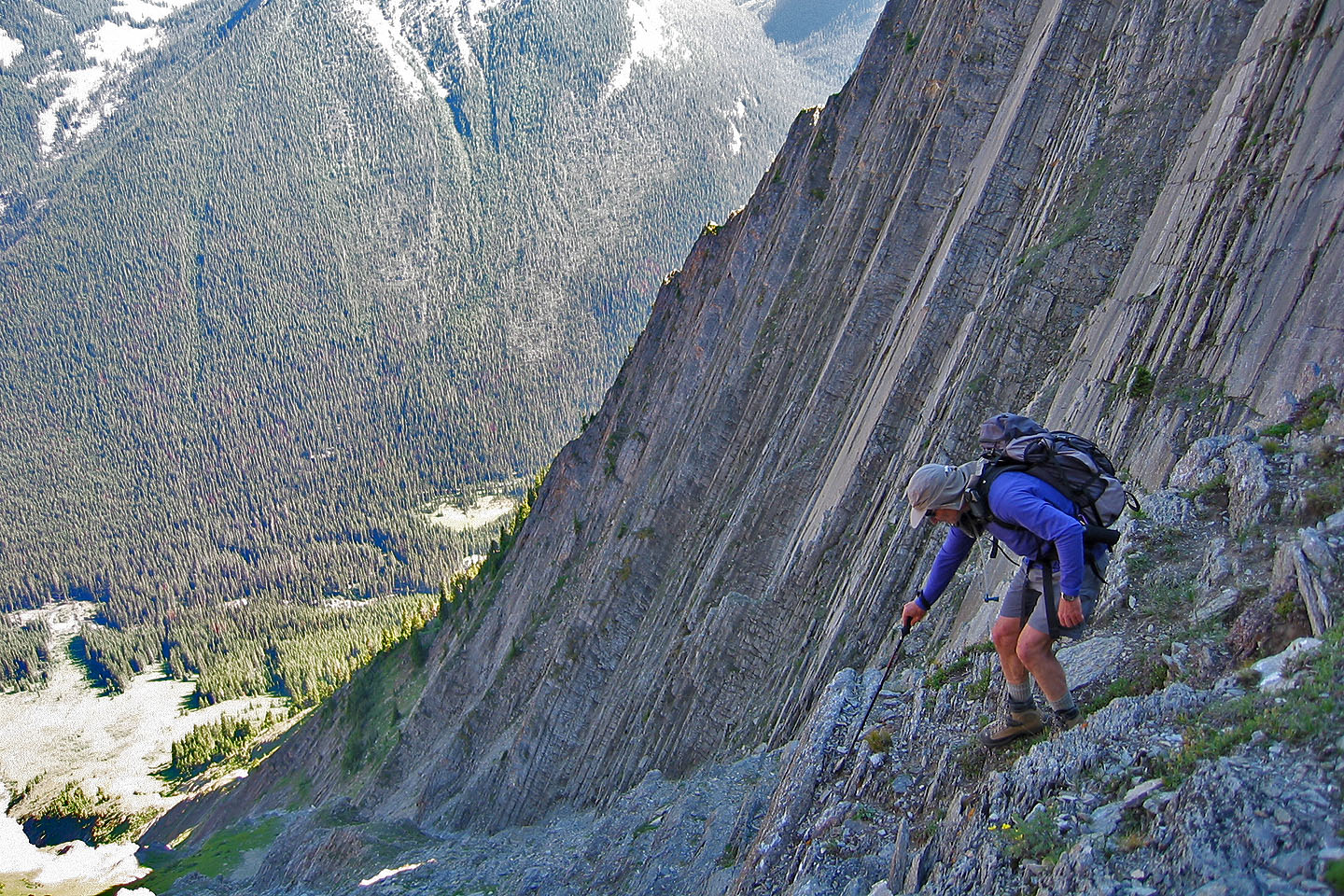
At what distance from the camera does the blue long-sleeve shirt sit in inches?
272

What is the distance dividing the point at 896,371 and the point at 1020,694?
12.9 m

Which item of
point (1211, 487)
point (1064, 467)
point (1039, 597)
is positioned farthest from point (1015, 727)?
point (1211, 487)

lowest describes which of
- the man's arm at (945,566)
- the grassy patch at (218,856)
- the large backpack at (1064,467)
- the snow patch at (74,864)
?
the snow patch at (74,864)

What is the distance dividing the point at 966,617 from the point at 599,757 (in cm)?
1837

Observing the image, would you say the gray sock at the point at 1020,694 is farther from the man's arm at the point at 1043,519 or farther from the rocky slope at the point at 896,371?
the man's arm at the point at 1043,519

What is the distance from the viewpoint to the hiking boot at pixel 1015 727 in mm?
7680

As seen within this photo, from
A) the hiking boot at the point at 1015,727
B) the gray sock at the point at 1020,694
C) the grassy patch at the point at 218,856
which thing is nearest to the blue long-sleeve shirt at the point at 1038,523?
the gray sock at the point at 1020,694

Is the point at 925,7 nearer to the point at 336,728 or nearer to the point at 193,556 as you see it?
the point at 336,728

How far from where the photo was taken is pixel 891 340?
2153 centimetres

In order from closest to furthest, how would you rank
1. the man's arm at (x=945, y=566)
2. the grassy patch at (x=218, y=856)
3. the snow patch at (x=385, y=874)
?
the man's arm at (x=945, y=566) < the snow patch at (x=385, y=874) < the grassy patch at (x=218, y=856)

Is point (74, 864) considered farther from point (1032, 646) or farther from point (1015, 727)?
point (1032, 646)

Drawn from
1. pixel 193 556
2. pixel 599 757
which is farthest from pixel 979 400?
pixel 193 556

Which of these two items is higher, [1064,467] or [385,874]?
[1064,467]

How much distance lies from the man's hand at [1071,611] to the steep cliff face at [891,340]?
396 cm
